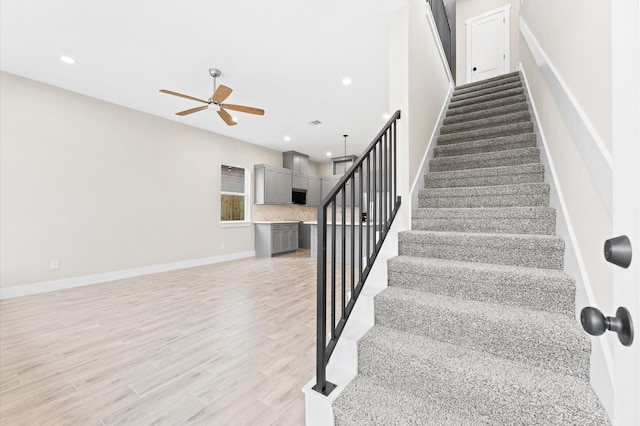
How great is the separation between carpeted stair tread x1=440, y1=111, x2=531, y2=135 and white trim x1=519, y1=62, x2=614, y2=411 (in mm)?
831

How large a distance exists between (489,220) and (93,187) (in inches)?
212

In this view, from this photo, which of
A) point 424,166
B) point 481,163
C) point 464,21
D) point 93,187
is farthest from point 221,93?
point 464,21

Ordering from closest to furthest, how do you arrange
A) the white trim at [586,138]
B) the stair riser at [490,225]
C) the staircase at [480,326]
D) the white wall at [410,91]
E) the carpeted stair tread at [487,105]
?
Result: the white trim at [586,138] < the staircase at [480,326] < the stair riser at [490,225] < the white wall at [410,91] < the carpeted stair tread at [487,105]

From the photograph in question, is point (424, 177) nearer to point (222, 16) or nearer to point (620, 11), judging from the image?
point (620, 11)

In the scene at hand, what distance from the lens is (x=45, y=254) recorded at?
12.5ft

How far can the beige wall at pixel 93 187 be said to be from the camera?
3.59 meters

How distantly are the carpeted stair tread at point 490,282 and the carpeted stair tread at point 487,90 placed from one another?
335 cm

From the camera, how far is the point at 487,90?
416 centimetres

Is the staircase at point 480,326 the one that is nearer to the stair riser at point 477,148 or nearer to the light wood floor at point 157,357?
the stair riser at point 477,148

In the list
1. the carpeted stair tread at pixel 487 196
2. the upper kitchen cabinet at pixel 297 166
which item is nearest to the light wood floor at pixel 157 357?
the carpeted stair tread at pixel 487 196

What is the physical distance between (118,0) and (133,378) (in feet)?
10.2

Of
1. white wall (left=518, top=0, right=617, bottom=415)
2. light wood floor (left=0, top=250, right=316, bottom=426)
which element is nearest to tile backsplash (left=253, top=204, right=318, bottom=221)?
light wood floor (left=0, top=250, right=316, bottom=426)

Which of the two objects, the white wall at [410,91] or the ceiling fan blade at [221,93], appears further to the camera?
the ceiling fan blade at [221,93]

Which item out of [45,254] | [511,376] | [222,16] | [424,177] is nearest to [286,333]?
[511,376]
